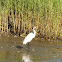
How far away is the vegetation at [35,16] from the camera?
9.84 m

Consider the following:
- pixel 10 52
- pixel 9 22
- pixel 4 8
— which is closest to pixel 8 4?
pixel 4 8

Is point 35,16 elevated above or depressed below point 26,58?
above

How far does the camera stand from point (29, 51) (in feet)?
28.4

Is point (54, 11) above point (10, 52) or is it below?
above

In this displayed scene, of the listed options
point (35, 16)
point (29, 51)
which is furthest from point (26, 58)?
point (35, 16)

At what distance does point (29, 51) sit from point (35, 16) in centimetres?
188

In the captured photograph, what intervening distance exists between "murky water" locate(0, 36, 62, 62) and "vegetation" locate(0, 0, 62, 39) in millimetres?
441

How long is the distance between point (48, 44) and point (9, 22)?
7.08 ft

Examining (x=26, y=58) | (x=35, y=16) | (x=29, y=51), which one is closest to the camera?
(x=26, y=58)

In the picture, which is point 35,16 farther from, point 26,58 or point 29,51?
point 26,58

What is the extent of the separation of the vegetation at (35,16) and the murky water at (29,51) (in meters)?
0.44

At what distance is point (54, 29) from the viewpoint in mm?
9969

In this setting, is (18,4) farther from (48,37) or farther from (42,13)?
(48,37)

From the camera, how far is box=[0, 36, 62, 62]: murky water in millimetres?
7570
